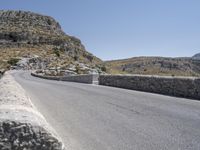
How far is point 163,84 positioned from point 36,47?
10152cm

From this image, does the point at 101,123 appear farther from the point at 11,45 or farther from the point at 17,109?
the point at 11,45

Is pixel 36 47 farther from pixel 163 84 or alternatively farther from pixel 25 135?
pixel 25 135

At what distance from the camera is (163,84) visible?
1872 centimetres

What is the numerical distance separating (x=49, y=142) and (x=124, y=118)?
5.68 meters

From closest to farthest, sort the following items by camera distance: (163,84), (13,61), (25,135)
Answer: (25,135)
(163,84)
(13,61)

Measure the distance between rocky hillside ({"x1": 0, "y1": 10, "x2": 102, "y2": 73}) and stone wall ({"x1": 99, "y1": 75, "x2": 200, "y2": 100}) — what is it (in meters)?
44.6

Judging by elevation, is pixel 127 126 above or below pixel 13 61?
below

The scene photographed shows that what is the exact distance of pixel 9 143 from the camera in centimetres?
429

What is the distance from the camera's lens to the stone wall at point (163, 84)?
53.0 ft

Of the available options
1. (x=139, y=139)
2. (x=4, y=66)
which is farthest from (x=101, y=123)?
(x=4, y=66)

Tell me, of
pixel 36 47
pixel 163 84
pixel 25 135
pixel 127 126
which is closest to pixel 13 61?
pixel 36 47

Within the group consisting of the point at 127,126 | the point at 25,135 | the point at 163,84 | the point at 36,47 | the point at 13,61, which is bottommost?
the point at 127,126

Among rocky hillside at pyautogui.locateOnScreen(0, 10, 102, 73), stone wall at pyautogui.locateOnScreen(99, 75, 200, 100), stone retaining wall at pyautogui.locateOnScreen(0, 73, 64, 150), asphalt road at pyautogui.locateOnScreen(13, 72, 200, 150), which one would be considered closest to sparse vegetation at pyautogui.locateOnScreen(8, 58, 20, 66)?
rocky hillside at pyautogui.locateOnScreen(0, 10, 102, 73)

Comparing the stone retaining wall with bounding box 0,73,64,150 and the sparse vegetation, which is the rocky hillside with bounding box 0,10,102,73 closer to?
the sparse vegetation
